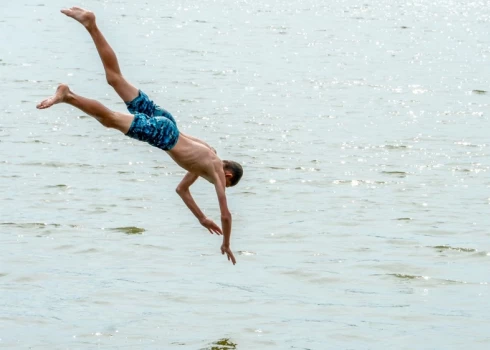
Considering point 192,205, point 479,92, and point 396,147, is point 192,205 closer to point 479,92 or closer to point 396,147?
point 396,147

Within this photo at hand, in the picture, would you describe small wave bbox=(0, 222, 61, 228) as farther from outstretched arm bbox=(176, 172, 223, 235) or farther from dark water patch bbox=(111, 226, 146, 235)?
outstretched arm bbox=(176, 172, 223, 235)

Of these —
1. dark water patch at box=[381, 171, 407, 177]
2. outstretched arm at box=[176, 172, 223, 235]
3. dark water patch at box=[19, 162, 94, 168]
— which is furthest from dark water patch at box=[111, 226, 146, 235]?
dark water patch at box=[381, 171, 407, 177]

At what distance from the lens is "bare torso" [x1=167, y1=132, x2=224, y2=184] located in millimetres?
17375

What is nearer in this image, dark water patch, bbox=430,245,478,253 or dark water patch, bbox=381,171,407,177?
dark water patch, bbox=430,245,478,253

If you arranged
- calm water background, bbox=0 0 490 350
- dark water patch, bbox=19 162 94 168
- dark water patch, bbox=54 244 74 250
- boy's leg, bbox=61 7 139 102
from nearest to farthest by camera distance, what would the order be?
boy's leg, bbox=61 7 139 102
calm water background, bbox=0 0 490 350
dark water patch, bbox=54 244 74 250
dark water patch, bbox=19 162 94 168

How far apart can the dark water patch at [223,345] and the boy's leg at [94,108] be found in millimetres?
3826

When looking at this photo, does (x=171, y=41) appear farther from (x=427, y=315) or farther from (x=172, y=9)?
(x=427, y=315)

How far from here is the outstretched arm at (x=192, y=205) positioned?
59.2ft

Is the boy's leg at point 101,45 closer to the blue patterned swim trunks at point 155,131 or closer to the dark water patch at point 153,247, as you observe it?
the blue patterned swim trunks at point 155,131

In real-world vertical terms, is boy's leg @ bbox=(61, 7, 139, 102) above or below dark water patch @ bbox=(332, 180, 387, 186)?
above

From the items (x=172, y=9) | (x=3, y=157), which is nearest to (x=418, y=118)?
(x=3, y=157)

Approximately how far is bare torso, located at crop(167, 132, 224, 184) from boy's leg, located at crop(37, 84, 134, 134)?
0.87m

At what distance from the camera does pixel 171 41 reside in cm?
6378

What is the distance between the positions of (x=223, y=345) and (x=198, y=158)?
3.21 meters
